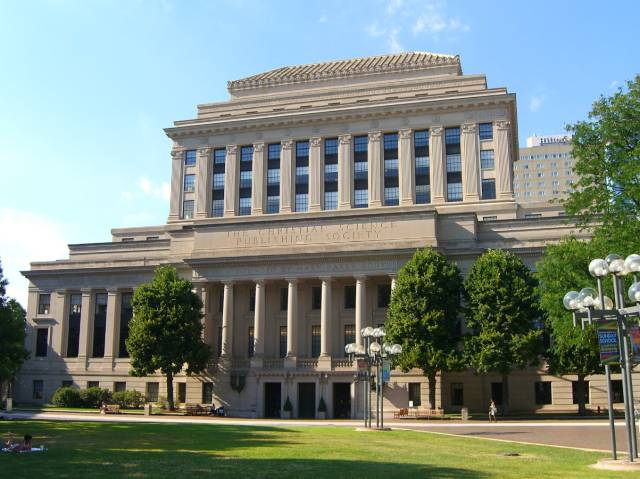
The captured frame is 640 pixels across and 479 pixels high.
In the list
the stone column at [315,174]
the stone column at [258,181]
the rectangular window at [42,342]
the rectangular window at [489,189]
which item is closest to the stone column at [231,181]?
the stone column at [258,181]

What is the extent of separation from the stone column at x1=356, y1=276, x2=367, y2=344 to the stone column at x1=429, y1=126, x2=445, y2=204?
1633 centimetres

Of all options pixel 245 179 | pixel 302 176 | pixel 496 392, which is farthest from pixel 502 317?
pixel 245 179

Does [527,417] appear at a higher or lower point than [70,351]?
lower

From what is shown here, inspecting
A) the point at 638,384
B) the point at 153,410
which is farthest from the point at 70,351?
the point at 638,384

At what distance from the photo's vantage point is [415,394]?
62500 mm

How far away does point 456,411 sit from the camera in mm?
61938

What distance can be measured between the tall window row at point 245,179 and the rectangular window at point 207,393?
22.0 metres

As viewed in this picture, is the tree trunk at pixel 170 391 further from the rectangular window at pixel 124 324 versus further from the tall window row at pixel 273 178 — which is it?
the tall window row at pixel 273 178

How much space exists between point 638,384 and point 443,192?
27507 millimetres

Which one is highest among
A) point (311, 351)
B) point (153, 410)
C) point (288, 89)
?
point (288, 89)

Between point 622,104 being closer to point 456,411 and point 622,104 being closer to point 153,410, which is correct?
point 456,411

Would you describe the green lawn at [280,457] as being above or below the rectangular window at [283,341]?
below

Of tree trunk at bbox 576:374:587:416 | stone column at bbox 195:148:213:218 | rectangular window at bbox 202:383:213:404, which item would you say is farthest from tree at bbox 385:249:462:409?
stone column at bbox 195:148:213:218

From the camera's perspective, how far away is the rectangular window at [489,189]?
74.9 metres
